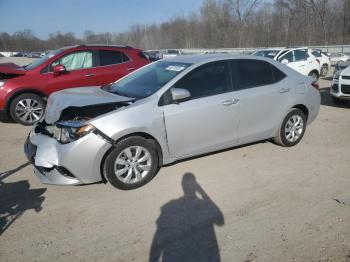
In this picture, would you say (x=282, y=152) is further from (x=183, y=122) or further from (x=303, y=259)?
(x=303, y=259)

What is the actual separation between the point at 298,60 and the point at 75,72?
31.4 feet

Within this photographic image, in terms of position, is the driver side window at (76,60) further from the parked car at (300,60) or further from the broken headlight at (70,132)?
the parked car at (300,60)

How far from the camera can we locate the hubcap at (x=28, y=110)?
7.73m

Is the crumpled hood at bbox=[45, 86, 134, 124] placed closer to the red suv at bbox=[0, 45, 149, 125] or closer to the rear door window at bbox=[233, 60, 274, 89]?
the rear door window at bbox=[233, 60, 274, 89]

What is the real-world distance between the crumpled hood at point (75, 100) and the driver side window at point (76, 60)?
3.46 meters

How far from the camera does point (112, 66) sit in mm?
8648

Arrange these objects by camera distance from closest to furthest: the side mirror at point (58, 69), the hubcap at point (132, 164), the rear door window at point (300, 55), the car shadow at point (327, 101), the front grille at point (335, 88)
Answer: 1. the hubcap at point (132, 164)
2. the side mirror at point (58, 69)
3. the front grille at point (335, 88)
4. the car shadow at point (327, 101)
5. the rear door window at point (300, 55)

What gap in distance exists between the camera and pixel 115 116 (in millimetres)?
4121

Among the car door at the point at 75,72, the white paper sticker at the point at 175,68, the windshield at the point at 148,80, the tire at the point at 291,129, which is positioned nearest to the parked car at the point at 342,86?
the tire at the point at 291,129

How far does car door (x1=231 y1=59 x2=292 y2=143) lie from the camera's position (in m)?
5.09

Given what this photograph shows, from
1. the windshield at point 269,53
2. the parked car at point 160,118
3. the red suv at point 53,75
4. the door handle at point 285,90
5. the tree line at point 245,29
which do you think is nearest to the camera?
the parked car at point 160,118

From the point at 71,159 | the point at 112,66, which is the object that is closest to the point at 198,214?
the point at 71,159

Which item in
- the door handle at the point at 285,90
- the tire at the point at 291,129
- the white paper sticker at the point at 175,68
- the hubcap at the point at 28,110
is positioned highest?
the white paper sticker at the point at 175,68

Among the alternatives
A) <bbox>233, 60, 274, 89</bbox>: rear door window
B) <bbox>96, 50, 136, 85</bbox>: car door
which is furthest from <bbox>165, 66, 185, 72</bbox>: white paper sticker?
<bbox>96, 50, 136, 85</bbox>: car door
